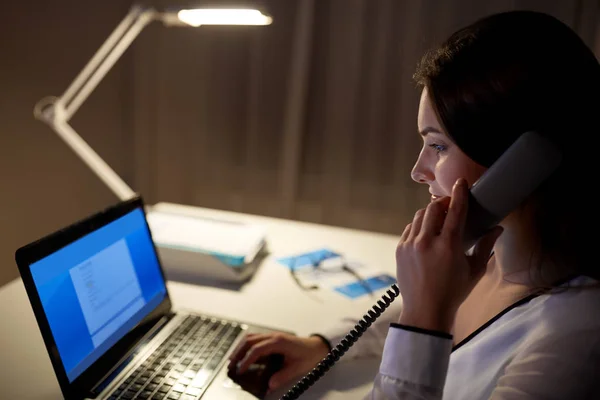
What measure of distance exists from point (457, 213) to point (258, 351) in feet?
1.43

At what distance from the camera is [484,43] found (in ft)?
2.24

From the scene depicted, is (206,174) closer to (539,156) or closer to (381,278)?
(381,278)

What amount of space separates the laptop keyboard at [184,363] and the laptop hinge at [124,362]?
25 millimetres

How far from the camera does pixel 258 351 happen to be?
87cm

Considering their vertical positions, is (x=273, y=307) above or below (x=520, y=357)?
below

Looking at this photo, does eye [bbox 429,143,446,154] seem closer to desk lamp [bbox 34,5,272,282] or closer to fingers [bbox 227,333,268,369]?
fingers [bbox 227,333,268,369]

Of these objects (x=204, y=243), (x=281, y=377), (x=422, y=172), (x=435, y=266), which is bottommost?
(x=281, y=377)

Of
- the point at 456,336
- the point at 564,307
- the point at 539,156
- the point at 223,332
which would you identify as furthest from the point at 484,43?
the point at 223,332

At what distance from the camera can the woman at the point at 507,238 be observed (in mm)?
604

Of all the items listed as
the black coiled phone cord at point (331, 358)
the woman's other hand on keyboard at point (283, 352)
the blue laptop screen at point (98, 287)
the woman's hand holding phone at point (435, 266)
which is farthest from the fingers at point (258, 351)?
the woman's hand holding phone at point (435, 266)

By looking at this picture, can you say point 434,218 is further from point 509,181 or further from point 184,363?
point 184,363

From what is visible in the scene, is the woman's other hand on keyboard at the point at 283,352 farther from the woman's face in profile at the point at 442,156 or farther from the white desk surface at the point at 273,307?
the woman's face in profile at the point at 442,156

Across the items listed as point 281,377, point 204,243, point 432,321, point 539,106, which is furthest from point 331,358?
point 204,243

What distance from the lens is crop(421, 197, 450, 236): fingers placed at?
0.65 m
